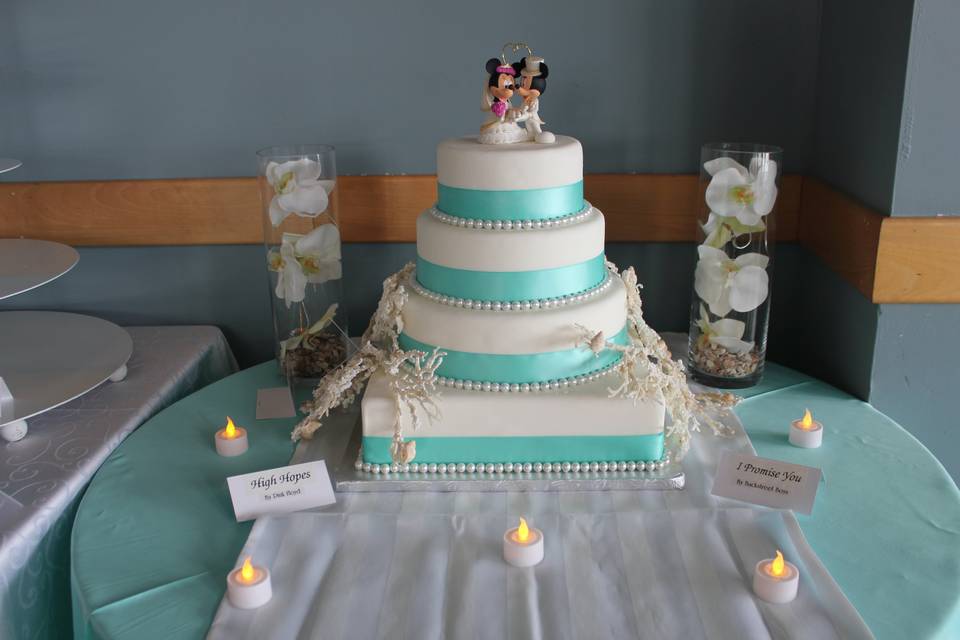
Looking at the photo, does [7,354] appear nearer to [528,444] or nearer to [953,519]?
[528,444]

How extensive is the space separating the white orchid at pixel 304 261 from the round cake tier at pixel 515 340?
1.09 feet

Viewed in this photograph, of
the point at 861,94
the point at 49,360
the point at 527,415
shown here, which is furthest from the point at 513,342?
the point at 49,360

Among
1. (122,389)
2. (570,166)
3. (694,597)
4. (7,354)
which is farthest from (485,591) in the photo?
(7,354)

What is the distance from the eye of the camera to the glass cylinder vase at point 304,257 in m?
1.53

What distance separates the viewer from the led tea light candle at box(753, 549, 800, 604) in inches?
38.9

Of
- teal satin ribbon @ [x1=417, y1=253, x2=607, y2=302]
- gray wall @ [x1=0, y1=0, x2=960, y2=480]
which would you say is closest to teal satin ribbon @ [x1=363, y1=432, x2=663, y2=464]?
teal satin ribbon @ [x1=417, y1=253, x2=607, y2=302]

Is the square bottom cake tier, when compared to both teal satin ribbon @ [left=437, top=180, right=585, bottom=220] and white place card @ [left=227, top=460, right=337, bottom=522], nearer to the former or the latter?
white place card @ [left=227, top=460, right=337, bottom=522]

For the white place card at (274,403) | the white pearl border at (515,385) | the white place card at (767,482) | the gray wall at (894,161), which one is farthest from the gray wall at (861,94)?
the white place card at (274,403)

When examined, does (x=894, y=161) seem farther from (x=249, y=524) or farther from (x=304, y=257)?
(x=249, y=524)

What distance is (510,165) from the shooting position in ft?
4.02

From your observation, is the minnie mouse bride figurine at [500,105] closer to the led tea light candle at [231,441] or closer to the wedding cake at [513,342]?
the wedding cake at [513,342]

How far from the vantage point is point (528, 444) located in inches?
49.9

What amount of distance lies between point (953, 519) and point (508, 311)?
0.66m

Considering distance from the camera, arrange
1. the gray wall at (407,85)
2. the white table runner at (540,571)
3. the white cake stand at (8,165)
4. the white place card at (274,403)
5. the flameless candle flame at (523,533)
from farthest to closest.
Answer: the gray wall at (407,85), the white place card at (274,403), the white cake stand at (8,165), the flameless candle flame at (523,533), the white table runner at (540,571)
